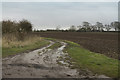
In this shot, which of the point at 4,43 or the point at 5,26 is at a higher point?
the point at 5,26

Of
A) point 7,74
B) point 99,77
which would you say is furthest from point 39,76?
point 99,77

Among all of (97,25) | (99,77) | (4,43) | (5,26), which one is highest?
(97,25)

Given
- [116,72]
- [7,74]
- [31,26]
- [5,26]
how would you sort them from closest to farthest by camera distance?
1. [7,74]
2. [116,72]
3. [5,26]
4. [31,26]

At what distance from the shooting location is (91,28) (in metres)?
129

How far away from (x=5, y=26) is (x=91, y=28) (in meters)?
110

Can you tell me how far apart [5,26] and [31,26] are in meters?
16.7

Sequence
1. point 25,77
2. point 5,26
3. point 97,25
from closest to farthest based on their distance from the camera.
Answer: point 25,77 < point 5,26 < point 97,25

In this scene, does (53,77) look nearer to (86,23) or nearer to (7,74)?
(7,74)

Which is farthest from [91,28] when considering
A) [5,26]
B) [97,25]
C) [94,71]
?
[94,71]

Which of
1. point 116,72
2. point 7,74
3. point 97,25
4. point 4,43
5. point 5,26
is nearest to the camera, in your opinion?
point 7,74

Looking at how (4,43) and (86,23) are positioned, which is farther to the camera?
(86,23)

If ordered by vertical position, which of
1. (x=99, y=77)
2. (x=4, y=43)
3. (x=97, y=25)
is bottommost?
(x=99, y=77)

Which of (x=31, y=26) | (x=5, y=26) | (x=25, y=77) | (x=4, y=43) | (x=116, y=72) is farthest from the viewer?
(x=31, y=26)

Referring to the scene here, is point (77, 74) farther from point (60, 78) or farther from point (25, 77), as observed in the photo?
point (25, 77)
